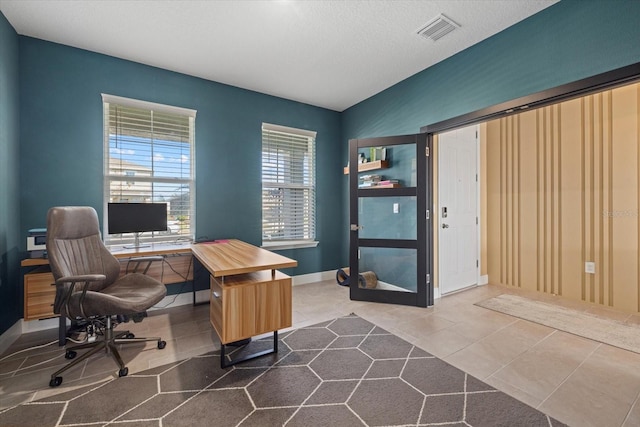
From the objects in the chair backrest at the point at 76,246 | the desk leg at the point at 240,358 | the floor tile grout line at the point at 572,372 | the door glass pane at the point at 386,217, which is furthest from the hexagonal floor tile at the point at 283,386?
the door glass pane at the point at 386,217

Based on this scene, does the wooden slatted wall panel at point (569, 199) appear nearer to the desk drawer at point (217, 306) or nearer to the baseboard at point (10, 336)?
the desk drawer at point (217, 306)

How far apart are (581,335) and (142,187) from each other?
4.72 meters

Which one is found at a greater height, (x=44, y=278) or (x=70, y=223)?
(x=70, y=223)

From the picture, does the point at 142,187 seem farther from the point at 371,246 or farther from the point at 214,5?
the point at 371,246

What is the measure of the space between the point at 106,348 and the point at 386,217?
306cm

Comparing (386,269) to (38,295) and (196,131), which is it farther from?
(38,295)

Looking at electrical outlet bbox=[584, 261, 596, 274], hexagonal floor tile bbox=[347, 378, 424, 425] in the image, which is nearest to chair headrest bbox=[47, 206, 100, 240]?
hexagonal floor tile bbox=[347, 378, 424, 425]

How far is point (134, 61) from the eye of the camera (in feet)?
10.3

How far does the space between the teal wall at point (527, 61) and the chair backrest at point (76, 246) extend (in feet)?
11.4

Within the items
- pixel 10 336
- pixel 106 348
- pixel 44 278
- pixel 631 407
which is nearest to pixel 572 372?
pixel 631 407

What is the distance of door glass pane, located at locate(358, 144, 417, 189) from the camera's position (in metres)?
3.47

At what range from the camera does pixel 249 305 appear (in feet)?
6.57

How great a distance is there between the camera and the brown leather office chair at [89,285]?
6.23ft

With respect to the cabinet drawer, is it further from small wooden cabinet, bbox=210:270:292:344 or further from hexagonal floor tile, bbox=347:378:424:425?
hexagonal floor tile, bbox=347:378:424:425
